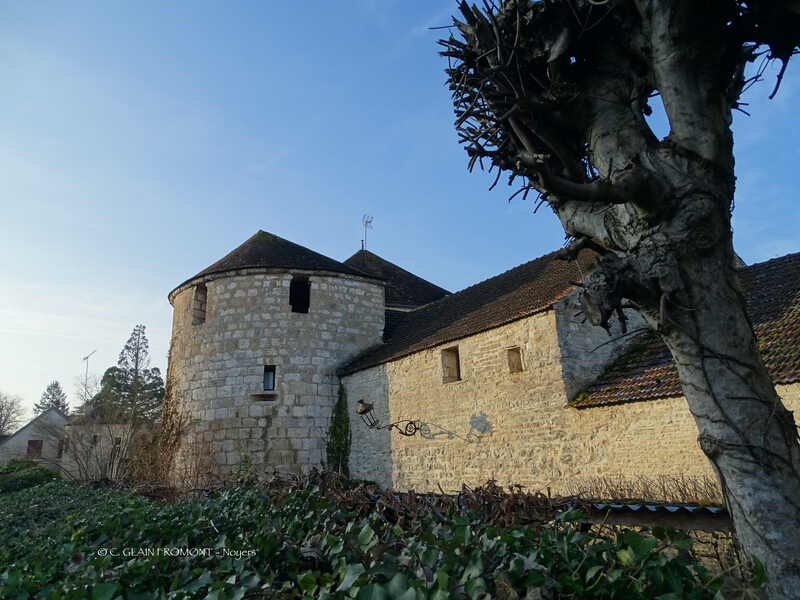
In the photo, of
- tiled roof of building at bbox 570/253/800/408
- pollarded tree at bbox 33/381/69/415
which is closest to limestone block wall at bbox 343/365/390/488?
tiled roof of building at bbox 570/253/800/408

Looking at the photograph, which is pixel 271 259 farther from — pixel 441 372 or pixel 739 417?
pixel 739 417

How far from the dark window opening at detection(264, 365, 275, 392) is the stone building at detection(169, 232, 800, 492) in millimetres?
36

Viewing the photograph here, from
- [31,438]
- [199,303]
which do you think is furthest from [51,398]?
[199,303]

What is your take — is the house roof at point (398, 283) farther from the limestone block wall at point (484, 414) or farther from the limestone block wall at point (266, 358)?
the limestone block wall at point (484, 414)

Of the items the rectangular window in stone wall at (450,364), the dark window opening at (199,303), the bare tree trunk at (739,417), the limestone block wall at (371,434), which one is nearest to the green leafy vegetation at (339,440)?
the limestone block wall at (371,434)

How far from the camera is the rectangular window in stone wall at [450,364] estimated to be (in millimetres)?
11867

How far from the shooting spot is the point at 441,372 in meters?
11.8

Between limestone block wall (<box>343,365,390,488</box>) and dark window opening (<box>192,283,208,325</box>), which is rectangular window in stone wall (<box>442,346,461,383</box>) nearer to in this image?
limestone block wall (<box>343,365,390,488</box>)

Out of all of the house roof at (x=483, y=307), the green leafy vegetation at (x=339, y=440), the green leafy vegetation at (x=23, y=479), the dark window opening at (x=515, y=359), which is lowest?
the green leafy vegetation at (x=23, y=479)

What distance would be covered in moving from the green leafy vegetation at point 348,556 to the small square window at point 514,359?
6481 millimetres

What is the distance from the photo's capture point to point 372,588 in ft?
5.83

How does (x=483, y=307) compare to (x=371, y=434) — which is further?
(x=371, y=434)

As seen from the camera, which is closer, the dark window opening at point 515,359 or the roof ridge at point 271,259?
the dark window opening at point 515,359

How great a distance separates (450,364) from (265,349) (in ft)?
17.5
